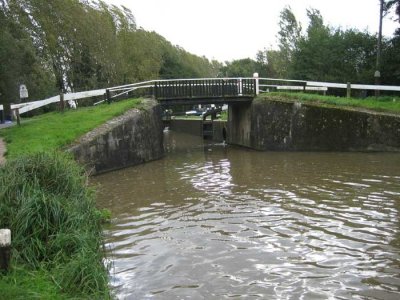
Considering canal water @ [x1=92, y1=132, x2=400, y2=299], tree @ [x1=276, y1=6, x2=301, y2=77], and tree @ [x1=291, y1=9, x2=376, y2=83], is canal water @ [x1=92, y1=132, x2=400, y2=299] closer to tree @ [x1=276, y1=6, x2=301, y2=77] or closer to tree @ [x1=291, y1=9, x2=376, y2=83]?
tree @ [x1=291, y1=9, x2=376, y2=83]

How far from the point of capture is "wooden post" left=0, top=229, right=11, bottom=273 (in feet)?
14.6

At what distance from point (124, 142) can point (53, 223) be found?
36.1ft

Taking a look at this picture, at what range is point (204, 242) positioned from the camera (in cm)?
736

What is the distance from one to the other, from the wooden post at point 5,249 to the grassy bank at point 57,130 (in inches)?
289

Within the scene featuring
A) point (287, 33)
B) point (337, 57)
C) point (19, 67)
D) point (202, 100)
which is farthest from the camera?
point (287, 33)

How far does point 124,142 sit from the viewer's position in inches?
653

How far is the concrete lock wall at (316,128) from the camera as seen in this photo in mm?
16984

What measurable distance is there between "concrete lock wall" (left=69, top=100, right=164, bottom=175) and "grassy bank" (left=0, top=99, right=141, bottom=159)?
1.11 ft

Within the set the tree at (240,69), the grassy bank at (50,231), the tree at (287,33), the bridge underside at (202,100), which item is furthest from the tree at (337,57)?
the tree at (240,69)

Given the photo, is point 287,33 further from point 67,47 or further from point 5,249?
point 5,249

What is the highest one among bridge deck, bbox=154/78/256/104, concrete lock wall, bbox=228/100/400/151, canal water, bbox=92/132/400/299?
bridge deck, bbox=154/78/256/104

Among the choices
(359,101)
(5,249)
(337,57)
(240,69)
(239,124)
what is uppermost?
(240,69)

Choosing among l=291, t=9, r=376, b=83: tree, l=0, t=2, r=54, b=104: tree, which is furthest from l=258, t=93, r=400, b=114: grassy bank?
l=0, t=2, r=54, b=104: tree

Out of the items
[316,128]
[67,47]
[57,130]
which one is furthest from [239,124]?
[67,47]
